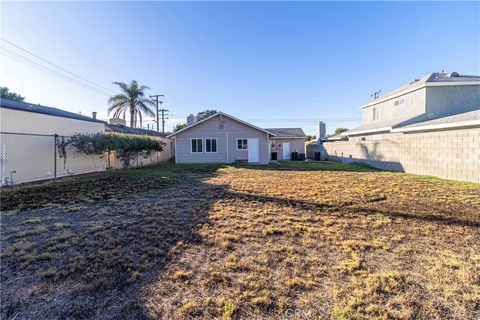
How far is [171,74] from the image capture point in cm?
2017

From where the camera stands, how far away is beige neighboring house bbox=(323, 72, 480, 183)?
8.63m

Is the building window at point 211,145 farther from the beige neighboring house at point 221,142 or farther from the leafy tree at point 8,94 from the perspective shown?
the leafy tree at point 8,94

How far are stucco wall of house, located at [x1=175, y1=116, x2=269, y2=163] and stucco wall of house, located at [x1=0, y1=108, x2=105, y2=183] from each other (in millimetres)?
7073

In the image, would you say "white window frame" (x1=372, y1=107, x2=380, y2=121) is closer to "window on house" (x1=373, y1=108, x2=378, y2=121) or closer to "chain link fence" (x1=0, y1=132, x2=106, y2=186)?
"window on house" (x1=373, y1=108, x2=378, y2=121)

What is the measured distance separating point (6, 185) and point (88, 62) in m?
11.0

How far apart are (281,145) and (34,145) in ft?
64.2

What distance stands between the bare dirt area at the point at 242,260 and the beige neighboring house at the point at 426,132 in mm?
3822

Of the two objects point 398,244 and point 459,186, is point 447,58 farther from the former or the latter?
point 398,244

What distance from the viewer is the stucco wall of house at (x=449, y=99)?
1527cm

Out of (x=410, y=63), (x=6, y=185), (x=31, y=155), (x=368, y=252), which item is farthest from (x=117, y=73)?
(x=410, y=63)

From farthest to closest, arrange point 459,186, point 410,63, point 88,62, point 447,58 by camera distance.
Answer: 1. point 410,63
2. point 447,58
3. point 88,62
4. point 459,186

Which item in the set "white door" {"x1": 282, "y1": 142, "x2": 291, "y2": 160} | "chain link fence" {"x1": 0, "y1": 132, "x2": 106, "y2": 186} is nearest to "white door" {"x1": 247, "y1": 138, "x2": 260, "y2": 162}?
"white door" {"x1": 282, "y1": 142, "x2": 291, "y2": 160}

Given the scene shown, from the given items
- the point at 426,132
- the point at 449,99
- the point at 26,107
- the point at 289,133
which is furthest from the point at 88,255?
the point at 289,133

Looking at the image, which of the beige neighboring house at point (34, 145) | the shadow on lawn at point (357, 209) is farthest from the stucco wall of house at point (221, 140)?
the shadow on lawn at point (357, 209)
